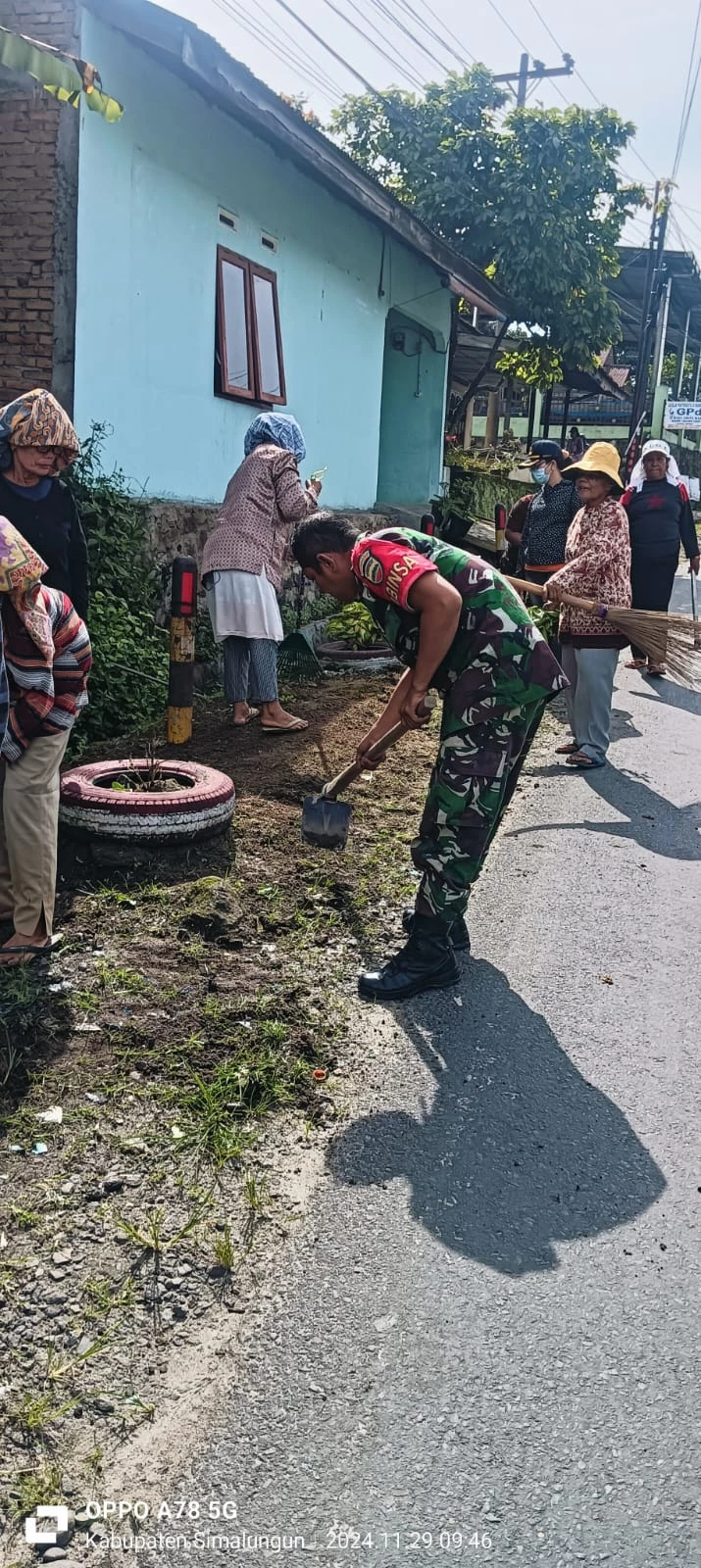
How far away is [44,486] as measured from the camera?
498 centimetres

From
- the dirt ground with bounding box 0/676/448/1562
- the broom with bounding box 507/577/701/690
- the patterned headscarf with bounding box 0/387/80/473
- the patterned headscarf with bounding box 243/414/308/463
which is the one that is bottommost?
the dirt ground with bounding box 0/676/448/1562

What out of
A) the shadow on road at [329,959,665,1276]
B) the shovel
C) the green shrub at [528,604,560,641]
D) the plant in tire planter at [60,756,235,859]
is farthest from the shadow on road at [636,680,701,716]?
the shadow on road at [329,959,665,1276]

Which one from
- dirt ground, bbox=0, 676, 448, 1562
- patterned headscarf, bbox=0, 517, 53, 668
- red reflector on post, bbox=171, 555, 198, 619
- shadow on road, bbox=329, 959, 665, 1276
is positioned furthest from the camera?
red reflector on post, bbox=171, 555, 198, 619

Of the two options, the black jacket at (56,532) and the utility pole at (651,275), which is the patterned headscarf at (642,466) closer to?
the black jacket at (56,532)

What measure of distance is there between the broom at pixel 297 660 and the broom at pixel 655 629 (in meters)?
2.70

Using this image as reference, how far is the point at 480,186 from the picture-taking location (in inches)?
782

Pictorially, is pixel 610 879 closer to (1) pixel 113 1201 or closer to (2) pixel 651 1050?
(2) pixel 651 1050

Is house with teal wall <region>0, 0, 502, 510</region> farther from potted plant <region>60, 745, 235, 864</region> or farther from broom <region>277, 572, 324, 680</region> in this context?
potted plant <region>60, 745, 235, 864</region>

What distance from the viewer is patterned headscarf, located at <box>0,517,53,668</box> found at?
3480 millimetres

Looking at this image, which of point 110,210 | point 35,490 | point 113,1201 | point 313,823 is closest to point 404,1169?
point 113,1201

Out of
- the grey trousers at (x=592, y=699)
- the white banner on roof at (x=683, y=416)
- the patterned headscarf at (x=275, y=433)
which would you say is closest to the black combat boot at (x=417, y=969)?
the grey trousers at (x=592, y=699)

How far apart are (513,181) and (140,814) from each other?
60.0ft

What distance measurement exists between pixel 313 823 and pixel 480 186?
18722 mm

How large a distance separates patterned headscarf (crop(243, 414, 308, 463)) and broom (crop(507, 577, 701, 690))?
1599 millimetres
